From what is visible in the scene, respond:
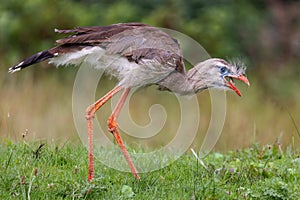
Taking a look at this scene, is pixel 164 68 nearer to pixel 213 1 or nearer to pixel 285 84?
pixel 285 84

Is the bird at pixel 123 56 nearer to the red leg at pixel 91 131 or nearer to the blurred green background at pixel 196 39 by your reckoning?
the red leg at pixel 91 131

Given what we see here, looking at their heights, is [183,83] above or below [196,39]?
below

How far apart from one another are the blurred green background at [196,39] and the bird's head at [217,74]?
1539mm

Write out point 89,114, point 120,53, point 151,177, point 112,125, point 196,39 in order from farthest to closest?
point 196,39
point 112,125
point 89,114
point 120,53
point 151,177

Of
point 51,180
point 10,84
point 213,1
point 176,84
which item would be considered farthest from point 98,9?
point 51,180

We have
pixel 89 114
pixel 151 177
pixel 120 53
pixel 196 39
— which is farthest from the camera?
pixel 196 39

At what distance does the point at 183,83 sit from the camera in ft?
18.0

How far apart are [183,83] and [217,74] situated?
294 millimetres

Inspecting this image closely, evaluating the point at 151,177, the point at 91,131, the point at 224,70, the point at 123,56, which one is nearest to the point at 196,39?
the point at 224,70

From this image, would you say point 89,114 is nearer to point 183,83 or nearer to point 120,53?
point 120,53

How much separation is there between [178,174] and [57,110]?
428cm

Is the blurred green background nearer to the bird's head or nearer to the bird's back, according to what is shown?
the bird's head

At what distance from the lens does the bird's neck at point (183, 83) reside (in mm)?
5438

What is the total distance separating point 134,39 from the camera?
17.0ft
